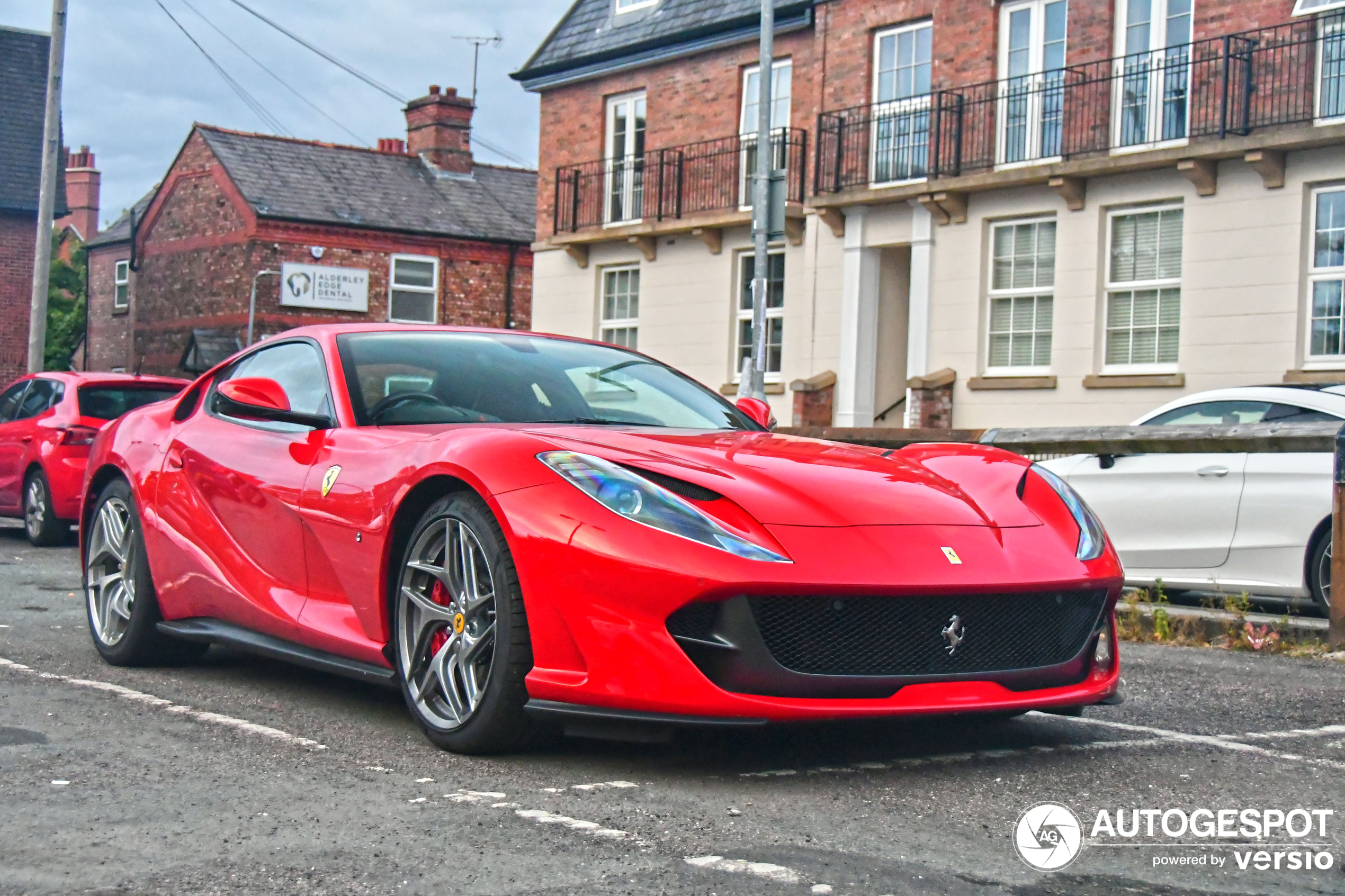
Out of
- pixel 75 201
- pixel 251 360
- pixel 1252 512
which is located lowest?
pixel 1252 512

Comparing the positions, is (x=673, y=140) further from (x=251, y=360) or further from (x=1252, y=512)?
(x=251, y=360)

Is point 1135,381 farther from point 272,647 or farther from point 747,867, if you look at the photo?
point 747,867

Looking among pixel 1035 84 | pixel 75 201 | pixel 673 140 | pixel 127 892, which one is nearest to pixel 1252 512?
A: pixel 127 892

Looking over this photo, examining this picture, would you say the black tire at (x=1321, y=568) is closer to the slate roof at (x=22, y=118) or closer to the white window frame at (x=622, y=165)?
the white window frame at (x=622, y=165)

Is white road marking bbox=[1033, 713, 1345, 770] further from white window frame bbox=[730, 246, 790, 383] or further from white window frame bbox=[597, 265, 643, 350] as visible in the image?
white window frame bbox=[597, 265, 643, 350]

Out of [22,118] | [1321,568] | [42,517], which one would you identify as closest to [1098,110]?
[1321,568]

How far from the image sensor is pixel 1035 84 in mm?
20734

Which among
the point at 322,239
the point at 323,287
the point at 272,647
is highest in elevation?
the point at 322,239

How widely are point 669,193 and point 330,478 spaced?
22.2 m

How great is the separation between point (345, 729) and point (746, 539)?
5.05 feet

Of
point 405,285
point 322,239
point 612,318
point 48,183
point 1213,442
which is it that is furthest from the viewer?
point 405,285

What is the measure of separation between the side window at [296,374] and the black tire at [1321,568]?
5.80 metres

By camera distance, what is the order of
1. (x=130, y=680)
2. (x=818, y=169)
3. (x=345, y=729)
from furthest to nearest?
(x=818, y=169) < (x=130, y=680) < (x=345, y=729)

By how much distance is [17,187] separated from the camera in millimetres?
40656
